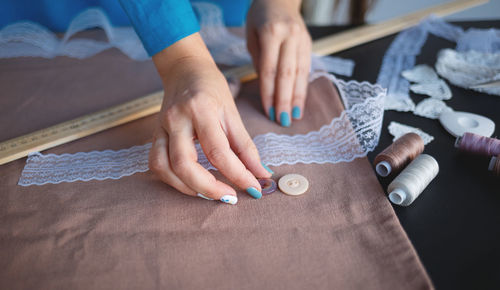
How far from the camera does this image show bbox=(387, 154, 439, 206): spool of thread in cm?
104

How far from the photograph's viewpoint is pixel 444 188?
3.67 ft

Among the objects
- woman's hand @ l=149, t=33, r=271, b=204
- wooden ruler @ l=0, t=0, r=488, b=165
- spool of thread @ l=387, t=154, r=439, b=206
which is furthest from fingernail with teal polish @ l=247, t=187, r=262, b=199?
wooden ruler @ l=0, t=0, r=488, b=165

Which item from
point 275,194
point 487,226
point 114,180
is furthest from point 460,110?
point 114,180

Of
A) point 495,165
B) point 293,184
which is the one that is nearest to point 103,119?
point 293,184

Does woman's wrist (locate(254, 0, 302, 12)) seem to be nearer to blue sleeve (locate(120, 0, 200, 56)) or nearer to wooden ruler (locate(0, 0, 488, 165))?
wooden ruler (locate(0, 0, 488, 165))

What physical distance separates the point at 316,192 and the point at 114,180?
69 cm

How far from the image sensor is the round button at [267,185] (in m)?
1.11

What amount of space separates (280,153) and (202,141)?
0.33 meters

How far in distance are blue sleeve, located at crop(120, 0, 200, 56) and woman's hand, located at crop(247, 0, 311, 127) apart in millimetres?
385

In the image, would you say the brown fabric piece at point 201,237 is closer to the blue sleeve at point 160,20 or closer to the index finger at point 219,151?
the index finger at point 219,151

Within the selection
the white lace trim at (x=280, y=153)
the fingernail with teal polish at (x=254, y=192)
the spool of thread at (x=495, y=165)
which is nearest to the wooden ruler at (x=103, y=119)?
the white lace trim at (x=280, y=153)

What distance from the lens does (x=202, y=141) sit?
107 centimetres

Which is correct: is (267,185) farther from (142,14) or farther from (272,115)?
(142,14)

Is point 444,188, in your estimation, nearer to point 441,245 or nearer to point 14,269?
point 441,245
